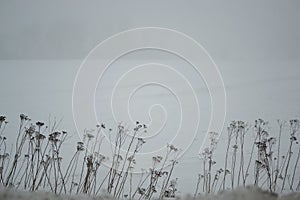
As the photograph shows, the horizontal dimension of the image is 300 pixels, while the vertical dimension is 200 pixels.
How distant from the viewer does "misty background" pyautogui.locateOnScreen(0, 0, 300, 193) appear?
2318mm

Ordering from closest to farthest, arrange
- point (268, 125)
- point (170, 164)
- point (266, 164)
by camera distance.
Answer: point (266, 164), point (170, 164), point (268, 125)

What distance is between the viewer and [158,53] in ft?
7.95

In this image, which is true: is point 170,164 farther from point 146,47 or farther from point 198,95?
point 146,47

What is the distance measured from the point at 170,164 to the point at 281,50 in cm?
116

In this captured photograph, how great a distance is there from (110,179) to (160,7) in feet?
4.08

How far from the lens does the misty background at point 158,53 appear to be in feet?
7.61

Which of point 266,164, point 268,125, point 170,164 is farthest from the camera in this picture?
point 268,125

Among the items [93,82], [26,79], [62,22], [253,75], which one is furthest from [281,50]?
[26,79]

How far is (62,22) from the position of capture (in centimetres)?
240

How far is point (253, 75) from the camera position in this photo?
2.44 metres

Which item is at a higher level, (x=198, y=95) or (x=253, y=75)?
(x=253, y=75)

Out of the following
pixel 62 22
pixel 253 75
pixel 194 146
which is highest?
pixel 62 22

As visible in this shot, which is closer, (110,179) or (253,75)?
(110,179)

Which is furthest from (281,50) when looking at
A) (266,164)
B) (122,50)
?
(122,50)
